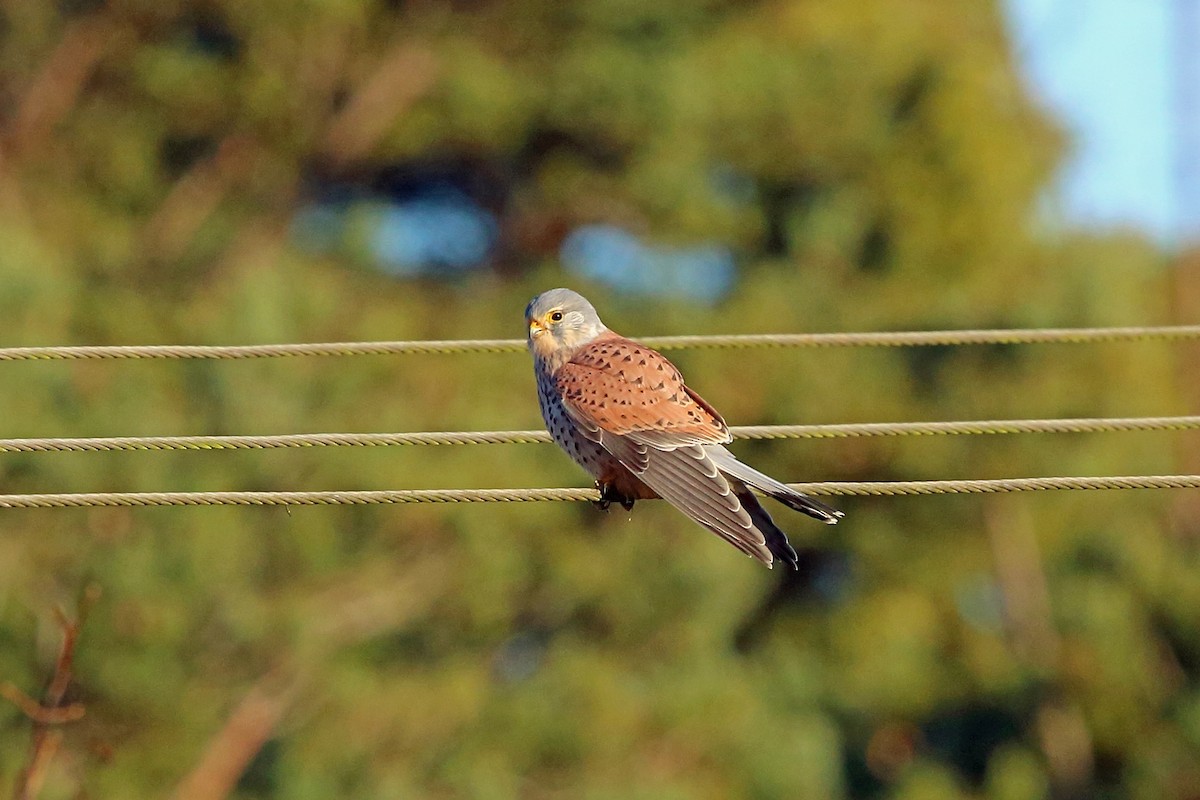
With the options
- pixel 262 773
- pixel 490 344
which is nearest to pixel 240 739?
pixel 262 773

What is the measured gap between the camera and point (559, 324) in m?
5.93

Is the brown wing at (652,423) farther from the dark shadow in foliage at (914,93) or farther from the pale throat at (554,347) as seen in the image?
the dark shadow in foliage at (914,93)

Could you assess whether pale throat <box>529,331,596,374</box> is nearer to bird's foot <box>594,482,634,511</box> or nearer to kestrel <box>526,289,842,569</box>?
kestrel <box>526,289,842,569</box>

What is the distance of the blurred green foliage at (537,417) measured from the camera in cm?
1142

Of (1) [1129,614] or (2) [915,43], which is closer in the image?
(1) [1129,614]

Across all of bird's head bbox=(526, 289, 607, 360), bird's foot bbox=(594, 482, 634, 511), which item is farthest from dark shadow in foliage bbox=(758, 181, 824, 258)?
bird's foot bbox=(594, 482, 634, 511)

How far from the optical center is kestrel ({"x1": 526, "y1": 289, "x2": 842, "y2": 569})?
4977 mm

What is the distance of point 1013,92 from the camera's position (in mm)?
18703

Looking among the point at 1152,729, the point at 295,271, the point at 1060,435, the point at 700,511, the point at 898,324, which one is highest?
the point at 700,511

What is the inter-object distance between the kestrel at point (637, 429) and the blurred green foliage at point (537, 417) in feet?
17.5

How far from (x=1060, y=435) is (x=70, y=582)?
869 cm

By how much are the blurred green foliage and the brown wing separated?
18.3 ft

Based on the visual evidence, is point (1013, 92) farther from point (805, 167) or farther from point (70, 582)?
point (70, 582)

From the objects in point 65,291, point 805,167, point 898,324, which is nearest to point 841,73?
point 805,167
